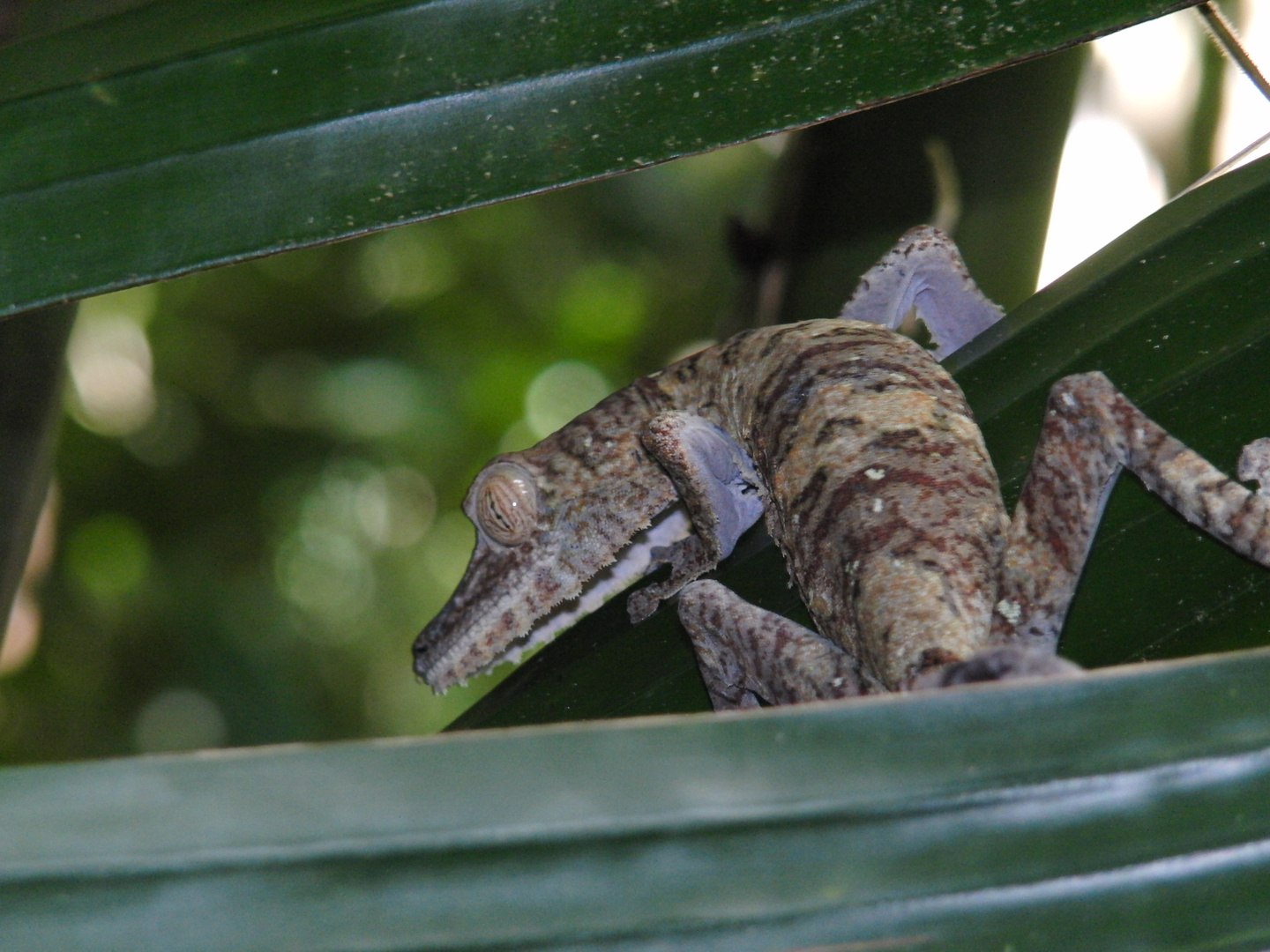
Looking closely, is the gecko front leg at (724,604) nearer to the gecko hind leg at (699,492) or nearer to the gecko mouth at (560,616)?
the gecko hind leg at (699,492)

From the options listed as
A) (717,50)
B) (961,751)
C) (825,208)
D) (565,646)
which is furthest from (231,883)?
(825,208)

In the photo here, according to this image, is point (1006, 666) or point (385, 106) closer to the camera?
point (1006, 666)

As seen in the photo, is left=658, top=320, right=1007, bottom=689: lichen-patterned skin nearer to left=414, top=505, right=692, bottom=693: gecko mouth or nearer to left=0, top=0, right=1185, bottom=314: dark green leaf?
left=414, top=505, right=692, bottom=693: gecko mouth

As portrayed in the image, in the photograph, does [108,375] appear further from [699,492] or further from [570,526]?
[699,492]

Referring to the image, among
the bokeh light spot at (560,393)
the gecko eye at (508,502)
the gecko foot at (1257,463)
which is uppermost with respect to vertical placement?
the bokeh light spot at (560,393)

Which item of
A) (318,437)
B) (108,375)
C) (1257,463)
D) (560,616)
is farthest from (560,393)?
(1257,463)

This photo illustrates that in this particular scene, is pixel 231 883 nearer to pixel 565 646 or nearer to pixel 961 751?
pixel 961 751

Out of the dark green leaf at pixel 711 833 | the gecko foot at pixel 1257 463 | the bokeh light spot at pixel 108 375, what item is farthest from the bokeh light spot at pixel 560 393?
the dark green leaf at pixel 711 833
